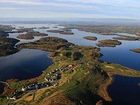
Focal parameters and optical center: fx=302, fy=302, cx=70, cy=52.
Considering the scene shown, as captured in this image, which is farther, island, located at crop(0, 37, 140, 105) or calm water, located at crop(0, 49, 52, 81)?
calm water, located at crop(0, 49, 52, 81)

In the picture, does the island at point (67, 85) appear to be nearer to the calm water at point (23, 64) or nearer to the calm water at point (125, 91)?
the calm water at point (125, 91)

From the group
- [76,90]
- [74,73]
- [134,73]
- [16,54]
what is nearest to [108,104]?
[76,90]

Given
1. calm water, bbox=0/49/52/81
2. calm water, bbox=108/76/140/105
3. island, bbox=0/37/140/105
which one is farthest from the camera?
calm water, bbox=0/49/52/81

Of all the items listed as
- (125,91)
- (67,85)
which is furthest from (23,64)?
(125,91)

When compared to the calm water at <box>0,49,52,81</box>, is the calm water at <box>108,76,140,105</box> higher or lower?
higher

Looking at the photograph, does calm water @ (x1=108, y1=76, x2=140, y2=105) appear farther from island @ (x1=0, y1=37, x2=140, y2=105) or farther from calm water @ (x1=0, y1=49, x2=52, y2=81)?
calm water @ (x1=0, y1=49, x2=52, y2=81)

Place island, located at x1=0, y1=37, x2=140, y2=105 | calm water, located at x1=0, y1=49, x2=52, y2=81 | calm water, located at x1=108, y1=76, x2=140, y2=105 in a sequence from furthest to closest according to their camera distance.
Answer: calm water, located at x1=0, y1=49, x2=52, y2=81 < calm water, located at x1=108, y1=76, x2=140, y2=105 < island, located at x1=0, y1=37, x2=140, y2=105

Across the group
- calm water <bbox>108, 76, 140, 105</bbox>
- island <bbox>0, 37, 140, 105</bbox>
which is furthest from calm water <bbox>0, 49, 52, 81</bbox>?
calm water <bbox>108, 76, 140, 105</bbox>
